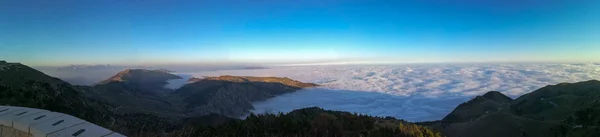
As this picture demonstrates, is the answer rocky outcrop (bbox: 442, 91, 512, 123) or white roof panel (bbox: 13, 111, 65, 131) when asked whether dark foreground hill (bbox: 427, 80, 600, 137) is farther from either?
white roof panel (bbox: 13, 111, 65, 131)

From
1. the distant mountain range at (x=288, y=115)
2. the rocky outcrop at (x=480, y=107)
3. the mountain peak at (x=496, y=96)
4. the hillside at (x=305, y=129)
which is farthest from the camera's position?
the mountain peak at (x=496, y=96)

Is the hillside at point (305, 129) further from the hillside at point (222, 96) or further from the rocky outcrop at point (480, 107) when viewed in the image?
the hillside at point (222, 96)

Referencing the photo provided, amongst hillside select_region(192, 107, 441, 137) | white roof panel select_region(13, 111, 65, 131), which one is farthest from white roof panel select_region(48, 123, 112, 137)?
hillside select_region(192, 107, 441, 137)

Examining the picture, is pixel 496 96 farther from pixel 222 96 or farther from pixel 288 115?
pixel 222 96

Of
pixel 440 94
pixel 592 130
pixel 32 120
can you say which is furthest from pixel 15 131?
pixel 440 94

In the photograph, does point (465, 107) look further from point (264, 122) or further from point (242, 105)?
point (242, 105)

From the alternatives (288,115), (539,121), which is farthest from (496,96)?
(288,115)

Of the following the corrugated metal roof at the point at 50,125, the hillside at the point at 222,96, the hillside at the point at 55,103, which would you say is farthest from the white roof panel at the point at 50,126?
the hillside at the point at 222,96

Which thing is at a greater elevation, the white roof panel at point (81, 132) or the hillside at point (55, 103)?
the white roof panel at point (81, 132)
